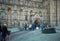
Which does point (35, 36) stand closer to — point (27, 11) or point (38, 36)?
point (38, 36)

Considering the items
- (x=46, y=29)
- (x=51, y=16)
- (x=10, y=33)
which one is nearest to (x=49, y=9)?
(x=51, y=16)

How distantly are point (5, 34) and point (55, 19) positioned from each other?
124cm

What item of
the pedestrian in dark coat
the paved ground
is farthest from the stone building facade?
the paved ground

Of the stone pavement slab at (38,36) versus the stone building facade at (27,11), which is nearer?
the stone building facade at (27,11)

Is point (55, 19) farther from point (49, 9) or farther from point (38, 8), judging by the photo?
point (38, 8)

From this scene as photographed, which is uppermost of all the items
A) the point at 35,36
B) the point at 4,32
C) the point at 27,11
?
the point at 27,11

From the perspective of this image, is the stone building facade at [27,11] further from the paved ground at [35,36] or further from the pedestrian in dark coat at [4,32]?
the paved ground at [35,36]

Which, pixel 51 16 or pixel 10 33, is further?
pixel 51 16

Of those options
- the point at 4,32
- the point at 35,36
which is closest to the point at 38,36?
the point at 35,36

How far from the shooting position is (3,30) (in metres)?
3.09

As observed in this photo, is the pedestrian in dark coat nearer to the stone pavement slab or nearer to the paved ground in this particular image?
the paved ground

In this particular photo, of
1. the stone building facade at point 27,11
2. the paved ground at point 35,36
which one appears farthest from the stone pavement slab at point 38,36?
the stone building facade at point 27,11

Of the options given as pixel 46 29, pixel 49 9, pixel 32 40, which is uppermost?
pixel 49 9

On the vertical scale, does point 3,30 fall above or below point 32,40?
above
